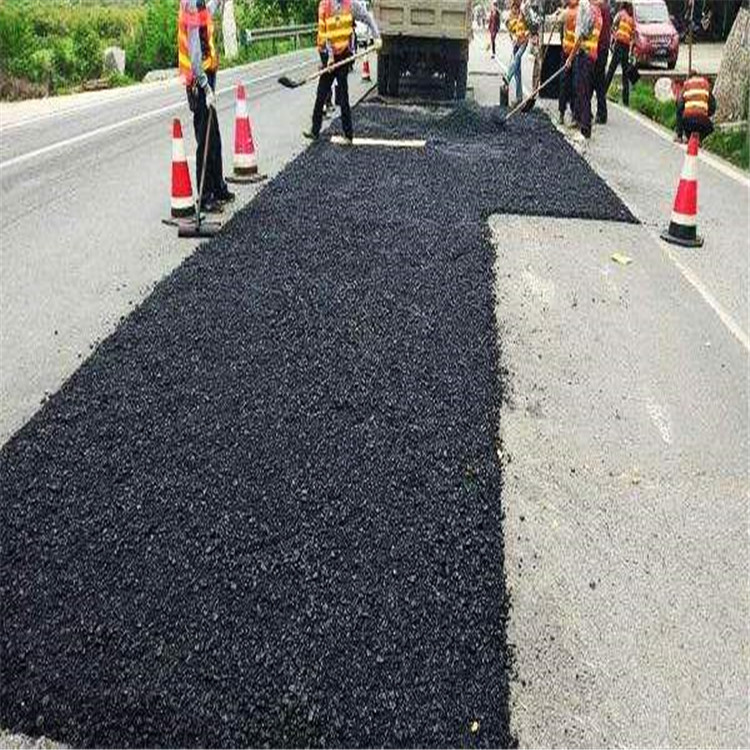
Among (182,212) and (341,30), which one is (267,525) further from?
(341,30)

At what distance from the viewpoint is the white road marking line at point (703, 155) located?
9.62 meters

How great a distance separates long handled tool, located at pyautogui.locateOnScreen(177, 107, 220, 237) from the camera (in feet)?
21.2

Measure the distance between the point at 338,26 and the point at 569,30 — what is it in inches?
171

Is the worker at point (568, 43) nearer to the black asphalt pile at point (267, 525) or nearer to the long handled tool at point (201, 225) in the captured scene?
the long handled tool at point (201, 225)

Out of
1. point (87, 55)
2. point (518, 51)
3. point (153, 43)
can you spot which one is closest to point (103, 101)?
point (87, 55)

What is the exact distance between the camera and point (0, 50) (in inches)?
693

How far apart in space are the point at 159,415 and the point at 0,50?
690 inches

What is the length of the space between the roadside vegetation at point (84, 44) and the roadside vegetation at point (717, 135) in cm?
1302

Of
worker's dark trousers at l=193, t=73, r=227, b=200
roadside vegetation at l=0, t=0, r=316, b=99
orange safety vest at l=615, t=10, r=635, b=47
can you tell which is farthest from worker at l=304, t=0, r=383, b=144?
roadside vegetation at l=0, t=0, r=316, b=99

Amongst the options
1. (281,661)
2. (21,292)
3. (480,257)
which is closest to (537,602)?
(281,661)

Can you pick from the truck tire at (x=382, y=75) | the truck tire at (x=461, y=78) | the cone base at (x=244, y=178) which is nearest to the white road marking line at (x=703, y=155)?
the truck tire at (x=461, y=78)

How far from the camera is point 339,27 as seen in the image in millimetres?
9383

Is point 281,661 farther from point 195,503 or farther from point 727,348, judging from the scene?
point 727,348

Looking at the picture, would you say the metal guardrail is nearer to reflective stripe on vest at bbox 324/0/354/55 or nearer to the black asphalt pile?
reflective stripe on vest at bbox 324/0/354/55
